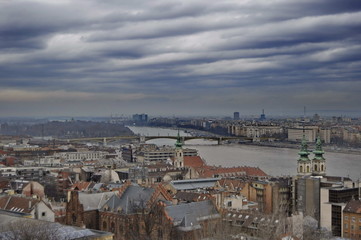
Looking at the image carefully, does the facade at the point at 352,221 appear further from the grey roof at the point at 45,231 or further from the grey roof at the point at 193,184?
the grey roof at the point at 45,231

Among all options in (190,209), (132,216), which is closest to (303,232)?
(190,209)

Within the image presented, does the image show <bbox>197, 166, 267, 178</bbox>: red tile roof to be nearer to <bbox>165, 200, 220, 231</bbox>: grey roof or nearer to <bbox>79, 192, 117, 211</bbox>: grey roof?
<bbox>79, 192, 117, 211</bbox>: grey roof

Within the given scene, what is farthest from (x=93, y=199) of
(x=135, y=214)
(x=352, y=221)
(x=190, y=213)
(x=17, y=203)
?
(x=352, y=221)

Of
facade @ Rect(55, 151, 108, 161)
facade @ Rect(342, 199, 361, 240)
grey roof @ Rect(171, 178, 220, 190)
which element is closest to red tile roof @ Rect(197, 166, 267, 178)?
grey roof @ Rect(171, 178, 220, 190)

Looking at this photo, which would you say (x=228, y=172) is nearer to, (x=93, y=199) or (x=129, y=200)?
(x=93, y=199)

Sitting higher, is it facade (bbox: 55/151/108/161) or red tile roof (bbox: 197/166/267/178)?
red tile roof (bbox: 197/166/267/178)

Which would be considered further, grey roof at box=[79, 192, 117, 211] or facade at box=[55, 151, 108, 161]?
facade at box=[55, 151, 108, 161]
